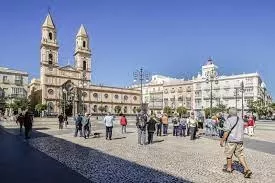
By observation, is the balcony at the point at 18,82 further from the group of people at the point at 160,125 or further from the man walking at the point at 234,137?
the man walking at the point at 234,137

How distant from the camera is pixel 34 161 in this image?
11875 millimetres

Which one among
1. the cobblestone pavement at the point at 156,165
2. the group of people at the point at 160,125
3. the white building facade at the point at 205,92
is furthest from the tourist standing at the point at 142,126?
the white building facade at the point at 205,92

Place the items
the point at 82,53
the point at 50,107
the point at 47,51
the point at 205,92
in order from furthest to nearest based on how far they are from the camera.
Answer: the point at 205,92
the point at 82,53
the point at 47,51
the point at 50,107

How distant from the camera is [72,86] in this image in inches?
3612

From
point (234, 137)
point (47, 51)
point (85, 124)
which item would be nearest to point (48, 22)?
point (47, 51)

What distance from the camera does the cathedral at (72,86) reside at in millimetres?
85750

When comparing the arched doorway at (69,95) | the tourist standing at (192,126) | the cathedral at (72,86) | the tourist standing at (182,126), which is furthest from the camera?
the arched doorway at (69,95)

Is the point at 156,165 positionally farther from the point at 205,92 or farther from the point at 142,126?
the point at 205,92

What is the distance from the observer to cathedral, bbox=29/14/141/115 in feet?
281

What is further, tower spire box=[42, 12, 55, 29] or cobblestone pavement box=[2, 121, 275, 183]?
tower spire box=[42, 12, 55, 29]

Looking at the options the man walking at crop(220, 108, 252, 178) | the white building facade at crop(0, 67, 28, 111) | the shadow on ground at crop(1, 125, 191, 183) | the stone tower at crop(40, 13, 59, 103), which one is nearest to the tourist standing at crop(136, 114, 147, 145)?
the shadow on ground at crop(1, 125, 191, 183)

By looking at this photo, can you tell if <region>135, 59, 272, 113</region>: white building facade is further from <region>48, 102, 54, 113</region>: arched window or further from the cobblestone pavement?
the cobblestone pavement

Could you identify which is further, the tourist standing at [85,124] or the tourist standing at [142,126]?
the tourist standing at [85,124]

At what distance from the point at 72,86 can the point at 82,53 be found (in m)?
9.18
